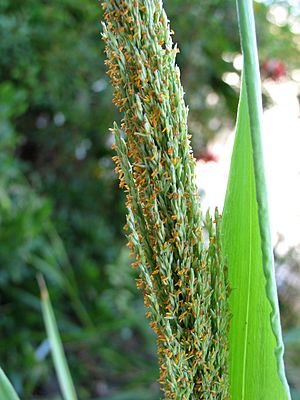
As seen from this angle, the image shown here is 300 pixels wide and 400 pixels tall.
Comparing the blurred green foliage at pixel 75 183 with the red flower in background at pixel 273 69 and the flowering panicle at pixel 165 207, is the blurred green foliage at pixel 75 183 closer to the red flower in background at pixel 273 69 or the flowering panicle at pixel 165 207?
the red flower in background at pixel 273 69

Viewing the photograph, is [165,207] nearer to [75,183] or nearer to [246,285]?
[246,285]

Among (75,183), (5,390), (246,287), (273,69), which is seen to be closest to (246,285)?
(246,287)

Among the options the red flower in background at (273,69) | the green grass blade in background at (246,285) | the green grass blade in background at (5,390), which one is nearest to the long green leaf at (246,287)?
the green grass blade in background at (246,285)

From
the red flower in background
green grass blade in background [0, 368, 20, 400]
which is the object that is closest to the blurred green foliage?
the red flower in background

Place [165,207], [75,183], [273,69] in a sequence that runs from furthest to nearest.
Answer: [75,183] < [273,69] < [165,207]

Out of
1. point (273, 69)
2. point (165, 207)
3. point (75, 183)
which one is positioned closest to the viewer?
point (165, 207)

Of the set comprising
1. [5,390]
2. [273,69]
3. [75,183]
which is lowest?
[5,390]

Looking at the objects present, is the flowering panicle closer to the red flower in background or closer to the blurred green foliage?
the blurred green foliage
